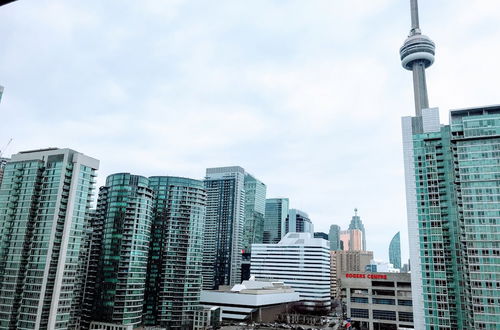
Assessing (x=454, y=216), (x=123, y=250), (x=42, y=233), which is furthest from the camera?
(x=123, y=250)

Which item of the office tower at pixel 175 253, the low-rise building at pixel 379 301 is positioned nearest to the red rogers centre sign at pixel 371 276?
the low-rise building at pixel 379 301

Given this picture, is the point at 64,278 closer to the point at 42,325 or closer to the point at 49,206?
the point at 42,325

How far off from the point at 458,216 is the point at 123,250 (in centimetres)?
10508

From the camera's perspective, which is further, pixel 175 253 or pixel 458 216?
pixel 175 253

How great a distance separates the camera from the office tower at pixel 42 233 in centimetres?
10162

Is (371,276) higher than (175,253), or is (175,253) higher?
(175,253)

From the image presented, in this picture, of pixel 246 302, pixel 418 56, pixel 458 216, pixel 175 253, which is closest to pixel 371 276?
pixel 458 216

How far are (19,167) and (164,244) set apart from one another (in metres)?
61.7

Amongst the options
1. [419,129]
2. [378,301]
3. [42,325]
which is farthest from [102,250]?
[419,129]

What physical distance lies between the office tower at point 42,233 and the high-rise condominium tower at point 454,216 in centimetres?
10002

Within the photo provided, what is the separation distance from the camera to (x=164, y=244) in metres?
155

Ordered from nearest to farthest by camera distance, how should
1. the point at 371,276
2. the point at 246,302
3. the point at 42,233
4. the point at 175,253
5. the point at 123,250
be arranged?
the point at 42,233 → the point at 123,250 → the point at 371,276 → the point at 175,253 → the point at 246,302

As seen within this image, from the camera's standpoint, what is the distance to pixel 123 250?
129625 millimetres

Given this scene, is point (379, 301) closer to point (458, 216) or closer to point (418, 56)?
point (458, 216)
